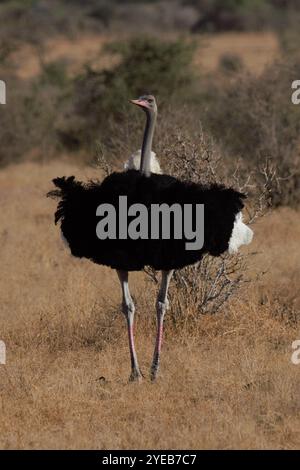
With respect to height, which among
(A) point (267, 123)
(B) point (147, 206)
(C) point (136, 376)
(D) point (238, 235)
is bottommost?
(C) point (136, 376)

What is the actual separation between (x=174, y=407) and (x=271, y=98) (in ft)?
22.4

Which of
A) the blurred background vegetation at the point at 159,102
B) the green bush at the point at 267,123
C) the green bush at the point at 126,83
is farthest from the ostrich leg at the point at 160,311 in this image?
the green bush at the point at 126,83

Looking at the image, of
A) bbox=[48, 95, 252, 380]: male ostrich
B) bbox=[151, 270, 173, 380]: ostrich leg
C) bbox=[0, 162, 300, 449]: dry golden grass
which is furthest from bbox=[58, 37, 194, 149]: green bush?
bbox=[48, 95, 252, 380]: male ostrich

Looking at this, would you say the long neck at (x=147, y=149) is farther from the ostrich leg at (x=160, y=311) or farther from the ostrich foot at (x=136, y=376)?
the ostrich foot at (x=136, y=376)

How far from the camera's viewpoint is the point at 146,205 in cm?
519

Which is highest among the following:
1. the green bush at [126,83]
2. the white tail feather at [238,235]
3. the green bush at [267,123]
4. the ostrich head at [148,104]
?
the green bush at [126,83]


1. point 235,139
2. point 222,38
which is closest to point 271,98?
point 235,139

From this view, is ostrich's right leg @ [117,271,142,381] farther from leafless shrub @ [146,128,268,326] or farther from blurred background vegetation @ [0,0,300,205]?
blurred background vegetation @ [0,0,300,205]

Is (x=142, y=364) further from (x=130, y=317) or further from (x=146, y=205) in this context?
(x=146, y=205)

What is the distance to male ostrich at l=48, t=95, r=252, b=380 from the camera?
518 cm

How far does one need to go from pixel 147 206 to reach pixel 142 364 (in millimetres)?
1145

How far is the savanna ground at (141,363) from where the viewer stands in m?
4.77

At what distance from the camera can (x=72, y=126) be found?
50.0ft

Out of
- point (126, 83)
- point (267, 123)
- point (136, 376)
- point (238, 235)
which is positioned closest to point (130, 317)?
point (136, 376)
